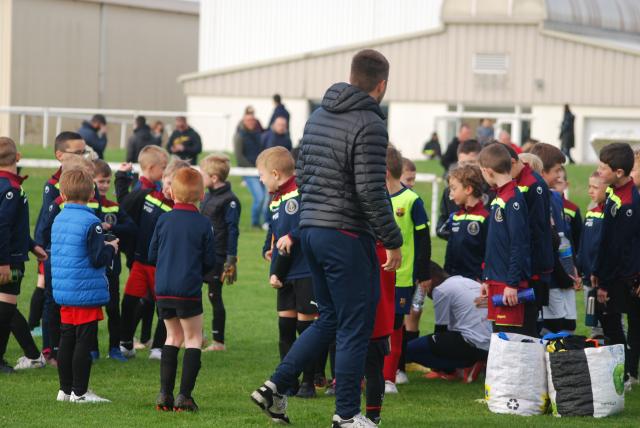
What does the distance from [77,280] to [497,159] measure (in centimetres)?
300

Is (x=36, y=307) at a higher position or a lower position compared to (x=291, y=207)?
lower

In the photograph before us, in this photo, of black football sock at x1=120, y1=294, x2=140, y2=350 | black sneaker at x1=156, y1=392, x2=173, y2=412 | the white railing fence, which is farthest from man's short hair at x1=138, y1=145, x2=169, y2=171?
the white railing fence

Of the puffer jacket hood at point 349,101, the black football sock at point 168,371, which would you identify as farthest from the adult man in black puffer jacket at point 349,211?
the black football sock at point 168,371

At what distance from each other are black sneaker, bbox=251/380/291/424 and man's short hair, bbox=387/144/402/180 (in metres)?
2.02

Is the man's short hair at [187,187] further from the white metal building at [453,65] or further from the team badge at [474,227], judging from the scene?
the white metal building at [453,65]

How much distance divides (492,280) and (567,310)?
141 centimetres

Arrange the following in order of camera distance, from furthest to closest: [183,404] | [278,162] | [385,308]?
1. [278,162]
2. [183,404]
3. [385,308]

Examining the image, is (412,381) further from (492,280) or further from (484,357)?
(492,280)

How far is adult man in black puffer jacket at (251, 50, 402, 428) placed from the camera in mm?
6355

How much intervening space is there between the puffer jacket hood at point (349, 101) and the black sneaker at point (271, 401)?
1.70 metres

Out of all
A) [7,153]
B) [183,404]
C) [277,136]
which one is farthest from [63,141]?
[277,136]

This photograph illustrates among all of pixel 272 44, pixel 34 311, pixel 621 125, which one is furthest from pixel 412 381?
pixel 272 44

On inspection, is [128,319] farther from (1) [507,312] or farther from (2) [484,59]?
(2) [484,59]

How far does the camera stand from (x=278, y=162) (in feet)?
26.9
